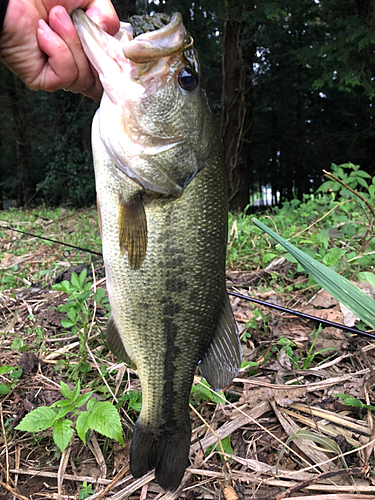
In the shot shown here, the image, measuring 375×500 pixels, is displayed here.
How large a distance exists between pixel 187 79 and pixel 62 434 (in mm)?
1520

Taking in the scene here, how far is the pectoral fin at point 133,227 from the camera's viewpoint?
1391 millimetres

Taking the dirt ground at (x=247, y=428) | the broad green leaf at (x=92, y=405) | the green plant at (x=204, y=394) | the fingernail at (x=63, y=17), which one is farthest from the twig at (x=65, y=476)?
the fingernail at (x=63, y=17)

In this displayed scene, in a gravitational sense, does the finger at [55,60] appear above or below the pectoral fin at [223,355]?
above

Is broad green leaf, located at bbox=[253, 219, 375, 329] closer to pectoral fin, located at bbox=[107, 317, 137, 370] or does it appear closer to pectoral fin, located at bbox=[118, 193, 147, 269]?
pectoral fin, located at bbox=[118, 193, 147, 269]

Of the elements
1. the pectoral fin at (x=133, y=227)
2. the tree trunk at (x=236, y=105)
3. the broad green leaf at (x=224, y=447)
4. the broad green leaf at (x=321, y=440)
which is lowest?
the broad green leaf at (x=224, y=447)

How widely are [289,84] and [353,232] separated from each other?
17.5 meters

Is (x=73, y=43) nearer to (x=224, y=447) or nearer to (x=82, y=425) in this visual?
(x=82, y=425)

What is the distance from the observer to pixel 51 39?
63.6 inches

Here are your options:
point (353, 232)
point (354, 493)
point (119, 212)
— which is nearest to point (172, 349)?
point (119, 212)

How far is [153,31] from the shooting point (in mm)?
1318

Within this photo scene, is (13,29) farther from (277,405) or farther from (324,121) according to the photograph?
(324,121)

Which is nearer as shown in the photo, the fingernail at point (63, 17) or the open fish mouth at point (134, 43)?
the open fish mouth at point (134, 43)

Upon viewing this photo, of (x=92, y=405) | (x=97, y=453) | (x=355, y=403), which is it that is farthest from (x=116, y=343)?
(x=355, y=403)

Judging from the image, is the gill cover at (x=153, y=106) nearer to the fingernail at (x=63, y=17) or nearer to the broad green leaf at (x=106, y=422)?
the fingernail at (x=63, y=17)
